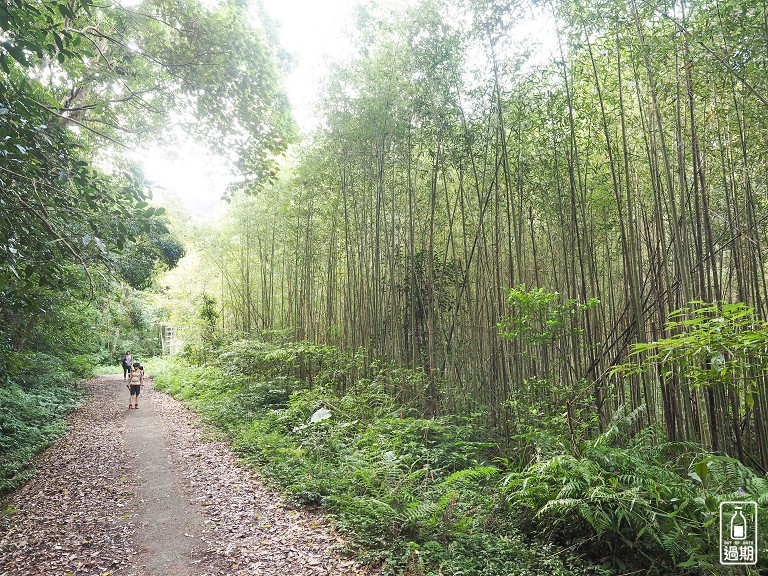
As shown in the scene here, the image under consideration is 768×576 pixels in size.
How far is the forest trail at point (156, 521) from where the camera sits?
3.02 metres

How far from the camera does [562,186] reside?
5773 mm

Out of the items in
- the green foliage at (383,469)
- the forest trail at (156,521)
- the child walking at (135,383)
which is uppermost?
the child walking at (135,383)

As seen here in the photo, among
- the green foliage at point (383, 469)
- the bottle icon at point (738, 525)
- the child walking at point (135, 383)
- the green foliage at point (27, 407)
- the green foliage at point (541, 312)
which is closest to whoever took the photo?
the bottle icon at point (738, 525)

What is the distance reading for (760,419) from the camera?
12.9ft

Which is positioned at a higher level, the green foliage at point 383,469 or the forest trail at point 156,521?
the green foliage at point 383,469

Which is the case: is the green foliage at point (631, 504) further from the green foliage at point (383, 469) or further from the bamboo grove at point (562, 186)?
the bamboo grove at point (562, 186)

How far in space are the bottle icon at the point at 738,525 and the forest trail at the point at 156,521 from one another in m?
2.14

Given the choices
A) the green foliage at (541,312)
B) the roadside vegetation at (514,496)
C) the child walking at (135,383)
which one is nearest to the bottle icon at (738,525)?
the roadside vegetation at (514,496)

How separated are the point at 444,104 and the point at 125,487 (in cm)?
565

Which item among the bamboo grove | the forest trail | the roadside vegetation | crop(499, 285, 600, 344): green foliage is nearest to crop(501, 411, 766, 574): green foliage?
the roadside vegetation

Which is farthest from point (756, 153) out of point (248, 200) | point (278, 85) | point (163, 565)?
point (248, 200)

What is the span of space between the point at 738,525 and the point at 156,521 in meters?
4.03

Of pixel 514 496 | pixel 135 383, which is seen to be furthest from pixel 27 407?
pixel 514 496

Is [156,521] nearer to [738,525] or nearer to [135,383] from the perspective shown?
[738,525]
